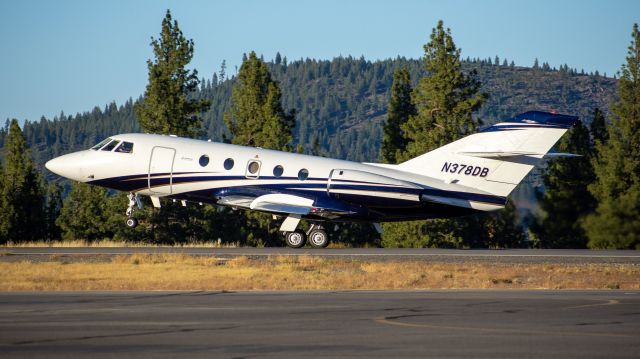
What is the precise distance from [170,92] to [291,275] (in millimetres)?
37223

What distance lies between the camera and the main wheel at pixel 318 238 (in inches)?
1313

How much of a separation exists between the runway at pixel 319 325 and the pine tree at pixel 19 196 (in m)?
53.9

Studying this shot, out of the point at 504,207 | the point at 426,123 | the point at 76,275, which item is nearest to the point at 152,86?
the point at 426,123

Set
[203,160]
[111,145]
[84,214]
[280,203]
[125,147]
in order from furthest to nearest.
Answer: [84,214]
[111,145]
[125,147]
[203,160]
[280,203]

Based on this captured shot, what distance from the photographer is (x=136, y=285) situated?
67.9 feet

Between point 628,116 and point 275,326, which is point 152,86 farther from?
point 275,326

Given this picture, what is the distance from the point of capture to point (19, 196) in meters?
71.9

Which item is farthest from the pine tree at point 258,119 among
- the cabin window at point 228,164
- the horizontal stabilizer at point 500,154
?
the horizontal stabilizer at point 500,154

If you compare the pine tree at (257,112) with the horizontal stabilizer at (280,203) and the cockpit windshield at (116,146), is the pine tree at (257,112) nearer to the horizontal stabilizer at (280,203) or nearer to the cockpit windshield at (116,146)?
the cockpit windshield at (116,146)

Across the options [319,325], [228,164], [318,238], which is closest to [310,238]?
[318,238]

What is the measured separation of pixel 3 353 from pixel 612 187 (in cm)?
4884

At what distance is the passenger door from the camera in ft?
106

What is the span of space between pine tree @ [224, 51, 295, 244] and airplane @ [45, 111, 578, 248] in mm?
27003

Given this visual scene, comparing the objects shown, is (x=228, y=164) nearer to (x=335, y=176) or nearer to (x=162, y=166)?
(x=162, y=166)
